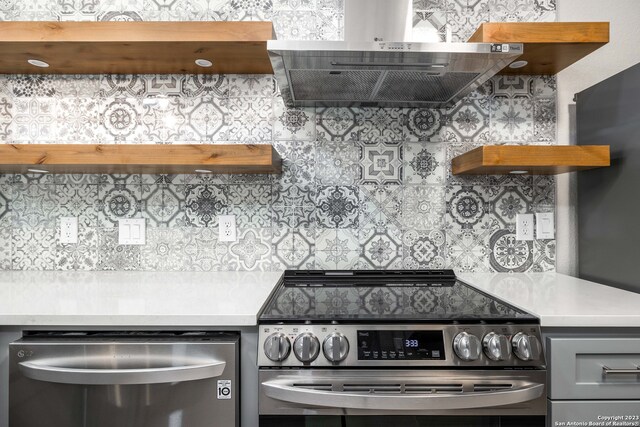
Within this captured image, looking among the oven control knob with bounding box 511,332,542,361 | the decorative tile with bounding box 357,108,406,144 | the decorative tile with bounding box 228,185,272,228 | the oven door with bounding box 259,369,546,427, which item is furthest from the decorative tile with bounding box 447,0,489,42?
the oven door with bounding box 259,369,546,427

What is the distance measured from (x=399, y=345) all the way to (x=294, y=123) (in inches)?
45.0

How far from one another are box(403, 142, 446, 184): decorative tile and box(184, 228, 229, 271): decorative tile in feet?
3.01

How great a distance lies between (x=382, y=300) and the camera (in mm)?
1360

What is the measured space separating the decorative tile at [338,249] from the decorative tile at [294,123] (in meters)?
0.46

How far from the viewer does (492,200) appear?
186 cm

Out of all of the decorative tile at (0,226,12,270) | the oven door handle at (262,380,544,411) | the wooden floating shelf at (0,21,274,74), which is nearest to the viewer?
the oven door handle at (262,380,544,411)

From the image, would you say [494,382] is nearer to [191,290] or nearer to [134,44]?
[191,290]

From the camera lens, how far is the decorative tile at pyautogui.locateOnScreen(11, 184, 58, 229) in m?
1.85

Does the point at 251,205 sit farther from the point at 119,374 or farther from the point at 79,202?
the point at 119,374

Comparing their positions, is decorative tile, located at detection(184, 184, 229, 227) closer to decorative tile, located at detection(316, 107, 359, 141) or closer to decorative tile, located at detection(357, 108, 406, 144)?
decorative tile, located at detection(316, 107, 359, 141)

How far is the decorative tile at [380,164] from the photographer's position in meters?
1.86

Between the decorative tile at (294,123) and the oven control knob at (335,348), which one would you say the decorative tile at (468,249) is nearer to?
the decorative tile at (294,123)

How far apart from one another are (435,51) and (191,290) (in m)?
1.15

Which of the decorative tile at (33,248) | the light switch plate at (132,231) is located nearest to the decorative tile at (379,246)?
the light switch plate at (132,231)
